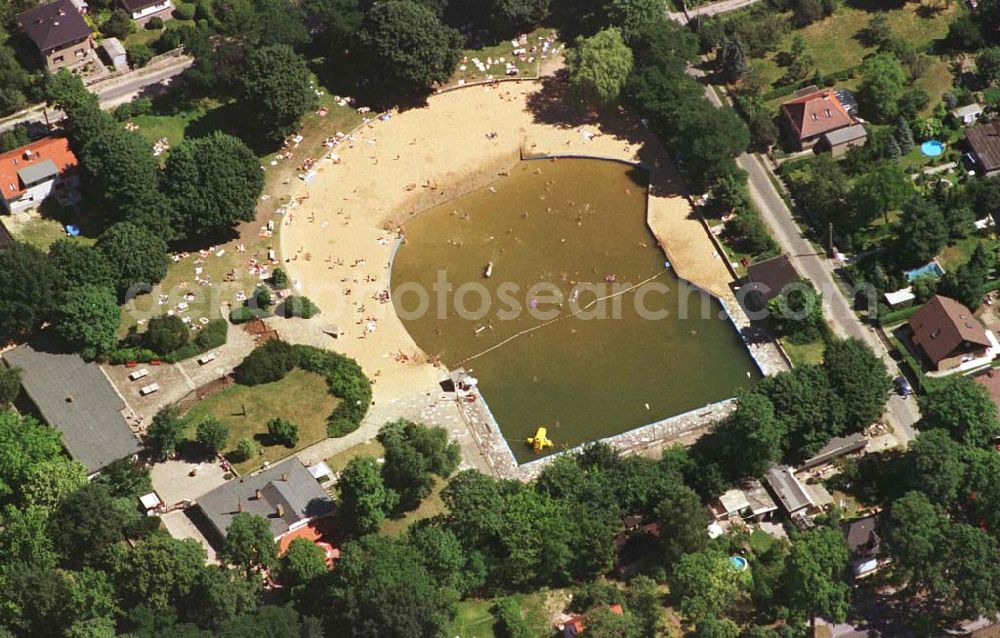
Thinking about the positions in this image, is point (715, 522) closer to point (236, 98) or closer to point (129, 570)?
point (129, 570)

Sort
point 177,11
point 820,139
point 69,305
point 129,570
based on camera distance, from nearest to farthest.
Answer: point 129,570
point 69,305
point 820,139
point 177,11

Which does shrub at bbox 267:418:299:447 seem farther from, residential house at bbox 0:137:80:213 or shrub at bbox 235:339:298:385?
residential house at bbox 0:137:80:213

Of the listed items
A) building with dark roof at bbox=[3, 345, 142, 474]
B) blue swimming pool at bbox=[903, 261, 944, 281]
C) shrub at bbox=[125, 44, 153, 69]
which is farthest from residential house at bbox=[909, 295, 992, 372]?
shrub at bbox=[125, 44, 153, 69]

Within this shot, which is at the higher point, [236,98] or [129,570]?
[236,98]

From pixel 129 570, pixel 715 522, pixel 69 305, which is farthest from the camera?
pixel 69 305

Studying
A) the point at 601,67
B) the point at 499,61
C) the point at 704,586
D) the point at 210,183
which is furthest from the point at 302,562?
the point at 499,61

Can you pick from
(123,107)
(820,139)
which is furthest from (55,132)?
(820,139)

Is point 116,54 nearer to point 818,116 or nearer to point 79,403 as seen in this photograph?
point 79,403
